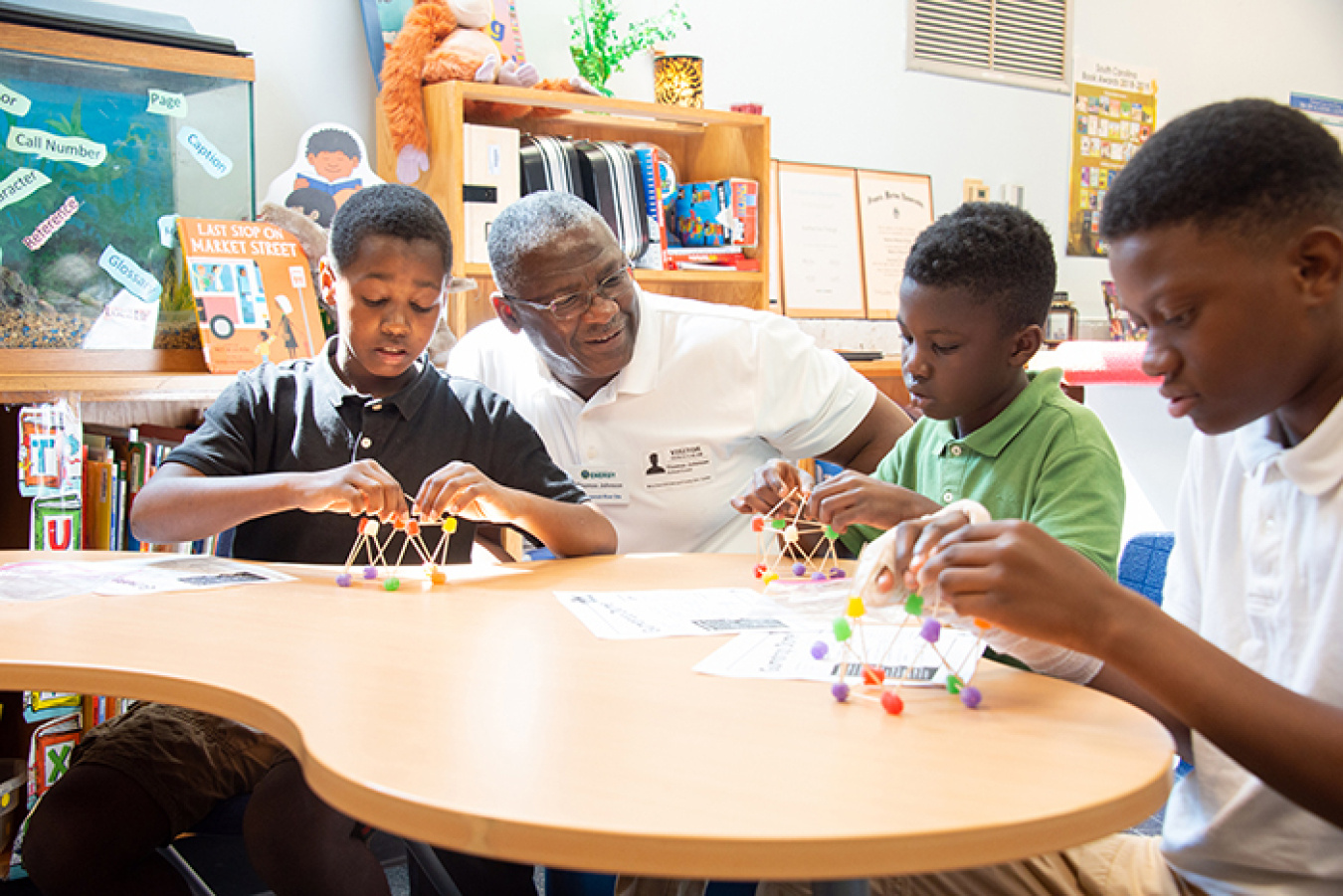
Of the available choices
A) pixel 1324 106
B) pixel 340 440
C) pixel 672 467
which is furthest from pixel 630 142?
pixel 1324 106

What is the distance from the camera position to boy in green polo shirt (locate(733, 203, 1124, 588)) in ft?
4.91

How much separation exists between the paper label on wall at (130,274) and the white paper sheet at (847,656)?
2118 mm

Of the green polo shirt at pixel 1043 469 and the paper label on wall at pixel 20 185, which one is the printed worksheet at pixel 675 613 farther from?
the paper label on wall at pixel 20 185

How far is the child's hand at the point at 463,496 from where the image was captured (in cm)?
160

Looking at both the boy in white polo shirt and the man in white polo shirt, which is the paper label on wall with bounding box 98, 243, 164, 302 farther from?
the boy in white polo shirt

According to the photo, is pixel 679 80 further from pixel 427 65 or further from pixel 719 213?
pixel 427 65

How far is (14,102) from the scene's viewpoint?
2535 millimetres

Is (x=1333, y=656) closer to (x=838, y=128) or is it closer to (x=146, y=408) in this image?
(x=146, y=408)

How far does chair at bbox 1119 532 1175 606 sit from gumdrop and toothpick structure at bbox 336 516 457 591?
107 cm

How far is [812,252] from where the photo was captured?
15.0 ft

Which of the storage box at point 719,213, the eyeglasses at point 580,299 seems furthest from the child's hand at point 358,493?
the storage box at point 719,213

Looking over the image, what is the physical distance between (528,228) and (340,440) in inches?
21.5

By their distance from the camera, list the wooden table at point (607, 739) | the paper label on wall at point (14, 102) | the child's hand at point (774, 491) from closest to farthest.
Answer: the wooden table at point (607, 739) < the child's hand at point (774, 491) < the paper label on wall at point (14, 102)

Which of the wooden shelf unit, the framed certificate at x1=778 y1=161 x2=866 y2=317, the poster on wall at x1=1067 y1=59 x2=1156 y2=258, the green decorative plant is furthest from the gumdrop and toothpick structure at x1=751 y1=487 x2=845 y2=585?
the poster on wall at x1=1067 y1=59 x2=1156 y2=258
